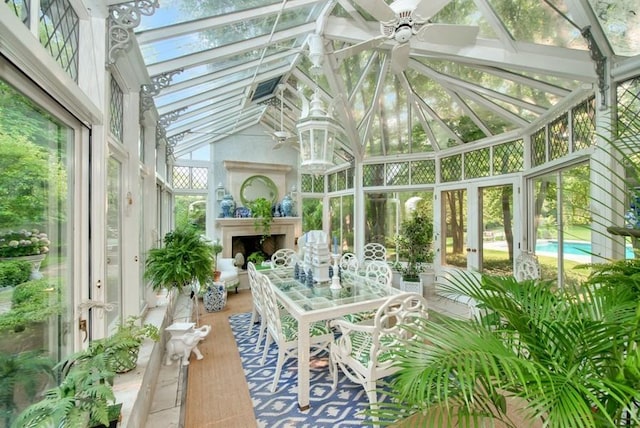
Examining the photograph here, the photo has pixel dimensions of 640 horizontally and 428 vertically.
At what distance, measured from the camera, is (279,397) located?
234 centimetres

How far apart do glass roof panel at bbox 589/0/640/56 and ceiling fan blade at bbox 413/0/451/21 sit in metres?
1.21

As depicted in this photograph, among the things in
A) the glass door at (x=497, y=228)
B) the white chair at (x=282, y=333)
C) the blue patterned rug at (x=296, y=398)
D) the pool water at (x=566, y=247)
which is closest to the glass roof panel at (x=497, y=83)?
the glass door at (x=497, y=228)

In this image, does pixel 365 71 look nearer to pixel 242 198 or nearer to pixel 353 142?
pixel 353 142

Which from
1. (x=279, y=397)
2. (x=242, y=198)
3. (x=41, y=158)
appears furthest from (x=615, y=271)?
(x=242, y=198)

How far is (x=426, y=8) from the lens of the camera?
191 cm

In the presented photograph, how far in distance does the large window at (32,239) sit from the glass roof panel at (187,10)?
129cm

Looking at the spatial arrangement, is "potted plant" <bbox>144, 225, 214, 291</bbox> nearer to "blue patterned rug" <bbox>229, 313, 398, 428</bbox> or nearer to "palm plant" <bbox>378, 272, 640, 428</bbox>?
"blue patterned rug" <bbox>229, 313, 398, 428</bbox>

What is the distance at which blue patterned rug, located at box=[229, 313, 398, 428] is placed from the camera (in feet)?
6.75

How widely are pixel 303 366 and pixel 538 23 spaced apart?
3.50 metres

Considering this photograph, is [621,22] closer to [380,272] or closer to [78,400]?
[380,272]

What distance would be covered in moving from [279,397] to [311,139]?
2341 mm

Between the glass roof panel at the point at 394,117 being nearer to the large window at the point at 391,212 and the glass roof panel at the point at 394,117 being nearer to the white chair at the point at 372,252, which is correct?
the large window at the point at 391,212

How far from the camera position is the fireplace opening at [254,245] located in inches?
254

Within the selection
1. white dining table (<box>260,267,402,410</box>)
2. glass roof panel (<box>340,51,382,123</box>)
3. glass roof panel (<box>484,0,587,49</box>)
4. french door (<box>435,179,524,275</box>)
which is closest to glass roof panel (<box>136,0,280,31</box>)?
glass roof panel (<box>340,51,382,123</box>)
